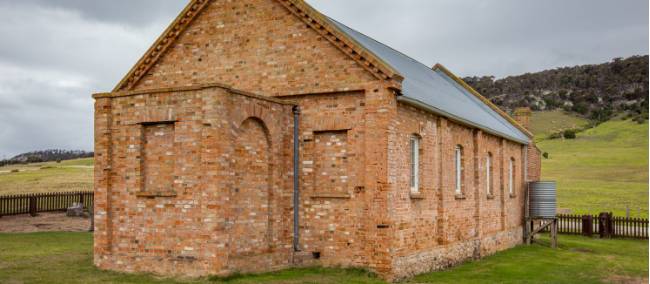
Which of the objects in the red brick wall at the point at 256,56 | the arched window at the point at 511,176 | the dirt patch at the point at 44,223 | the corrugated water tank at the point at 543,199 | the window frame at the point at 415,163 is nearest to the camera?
the red brick wall at the point at 256,56

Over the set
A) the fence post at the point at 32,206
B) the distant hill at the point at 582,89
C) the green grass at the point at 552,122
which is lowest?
the fence post at the point at 32,206

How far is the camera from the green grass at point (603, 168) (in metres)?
53.3

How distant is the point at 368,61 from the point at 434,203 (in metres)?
5.67

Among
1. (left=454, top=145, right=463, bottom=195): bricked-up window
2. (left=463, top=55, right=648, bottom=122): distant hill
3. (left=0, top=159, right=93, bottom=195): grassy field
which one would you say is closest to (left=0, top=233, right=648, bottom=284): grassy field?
(left=454, top=145, right=463, bottom=195): bricked-up window

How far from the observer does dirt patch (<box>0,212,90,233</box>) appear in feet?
99.2

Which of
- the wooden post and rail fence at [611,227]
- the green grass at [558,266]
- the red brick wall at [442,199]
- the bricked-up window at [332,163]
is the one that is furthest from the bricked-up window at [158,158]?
the wooden post and rail fence at [611,227]

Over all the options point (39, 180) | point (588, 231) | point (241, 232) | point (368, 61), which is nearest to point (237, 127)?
point (241, 232)

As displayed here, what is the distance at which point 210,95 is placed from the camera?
15.9m

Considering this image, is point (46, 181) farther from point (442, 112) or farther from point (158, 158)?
point (442, 112)

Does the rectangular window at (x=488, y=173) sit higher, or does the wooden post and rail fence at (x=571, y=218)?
the rectangular window at (x=488, y=173)

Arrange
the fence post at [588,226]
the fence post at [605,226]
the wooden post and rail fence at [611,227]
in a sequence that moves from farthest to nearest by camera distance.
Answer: the fence post at [588,226] → the fence post at [605,226] → the wooden post and rail fence at [611,227]

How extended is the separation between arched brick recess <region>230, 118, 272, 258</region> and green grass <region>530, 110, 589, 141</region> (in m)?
104

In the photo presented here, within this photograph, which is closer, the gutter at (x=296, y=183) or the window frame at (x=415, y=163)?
the gutter at (x=296, y=183)

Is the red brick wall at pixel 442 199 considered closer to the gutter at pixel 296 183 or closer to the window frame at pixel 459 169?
the window frame at pixel 459 169
